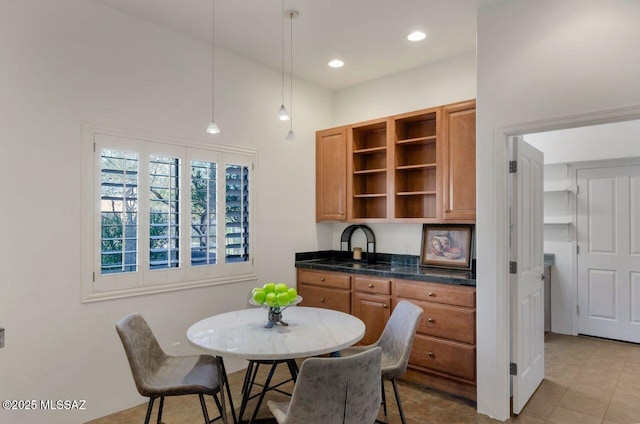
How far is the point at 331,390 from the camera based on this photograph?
1617mm

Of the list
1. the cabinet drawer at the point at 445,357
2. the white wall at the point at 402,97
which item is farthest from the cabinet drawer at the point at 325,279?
the cabinet drawer at the point at 445,357

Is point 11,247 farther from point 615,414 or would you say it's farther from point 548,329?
point 548,329

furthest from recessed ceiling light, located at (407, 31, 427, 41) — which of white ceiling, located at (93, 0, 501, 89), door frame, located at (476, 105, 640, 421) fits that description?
door frame, located at (476, 105, 640, 421)

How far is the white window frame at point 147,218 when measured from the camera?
9.10ft

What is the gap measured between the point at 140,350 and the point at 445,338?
2.30 meters

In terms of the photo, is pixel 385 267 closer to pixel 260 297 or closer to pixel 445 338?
pixel 445 338

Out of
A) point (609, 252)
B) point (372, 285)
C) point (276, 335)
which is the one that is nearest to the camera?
point (276, 335)

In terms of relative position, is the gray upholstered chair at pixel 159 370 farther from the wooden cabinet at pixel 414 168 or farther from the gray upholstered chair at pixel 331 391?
the wooden cabinet at pixel 414 168

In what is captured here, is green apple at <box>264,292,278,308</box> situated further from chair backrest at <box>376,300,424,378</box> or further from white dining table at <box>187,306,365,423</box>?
chair backrest at <box>376,300,424,378</box>

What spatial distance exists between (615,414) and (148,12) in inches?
185

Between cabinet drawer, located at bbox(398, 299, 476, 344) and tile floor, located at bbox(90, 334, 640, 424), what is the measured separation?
505 mm

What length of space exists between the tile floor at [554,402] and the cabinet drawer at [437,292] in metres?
0.78

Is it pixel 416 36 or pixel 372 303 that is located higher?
pixel 416 36

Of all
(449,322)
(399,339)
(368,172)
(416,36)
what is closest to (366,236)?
(368,172)
